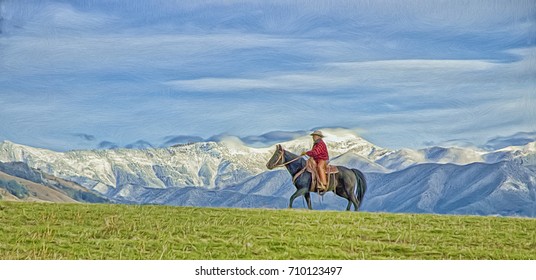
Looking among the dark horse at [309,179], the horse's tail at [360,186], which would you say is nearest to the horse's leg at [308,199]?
the dark horse at [309,179]

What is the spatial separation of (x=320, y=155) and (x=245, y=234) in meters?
2.32

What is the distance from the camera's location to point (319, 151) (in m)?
14.4

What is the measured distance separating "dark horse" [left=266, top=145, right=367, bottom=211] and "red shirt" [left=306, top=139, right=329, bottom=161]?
22cm

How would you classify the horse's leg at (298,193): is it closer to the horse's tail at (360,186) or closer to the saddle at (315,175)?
the saddle at (315,175)

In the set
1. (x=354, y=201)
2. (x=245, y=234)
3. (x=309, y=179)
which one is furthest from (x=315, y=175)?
(x=245, y=234)

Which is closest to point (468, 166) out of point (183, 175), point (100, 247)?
point (183, 175)

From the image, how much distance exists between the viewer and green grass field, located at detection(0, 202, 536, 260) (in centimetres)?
1188

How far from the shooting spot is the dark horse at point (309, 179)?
1448cm

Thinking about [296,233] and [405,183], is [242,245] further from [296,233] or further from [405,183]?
[405,183]

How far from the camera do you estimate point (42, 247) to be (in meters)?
11.8

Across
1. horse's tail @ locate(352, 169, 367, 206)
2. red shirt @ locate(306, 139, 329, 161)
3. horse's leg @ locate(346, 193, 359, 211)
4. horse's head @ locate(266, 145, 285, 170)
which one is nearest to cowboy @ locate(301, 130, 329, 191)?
red shirt @ locate(306, 139, 329, 161)

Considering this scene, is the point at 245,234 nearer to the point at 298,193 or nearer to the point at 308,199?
the point at 298,193

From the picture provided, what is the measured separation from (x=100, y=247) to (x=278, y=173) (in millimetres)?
4017

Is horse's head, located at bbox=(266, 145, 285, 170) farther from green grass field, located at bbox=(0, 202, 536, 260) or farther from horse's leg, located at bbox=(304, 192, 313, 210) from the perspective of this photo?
green grass field, located at bbox=(0, 202, 536, 260)
